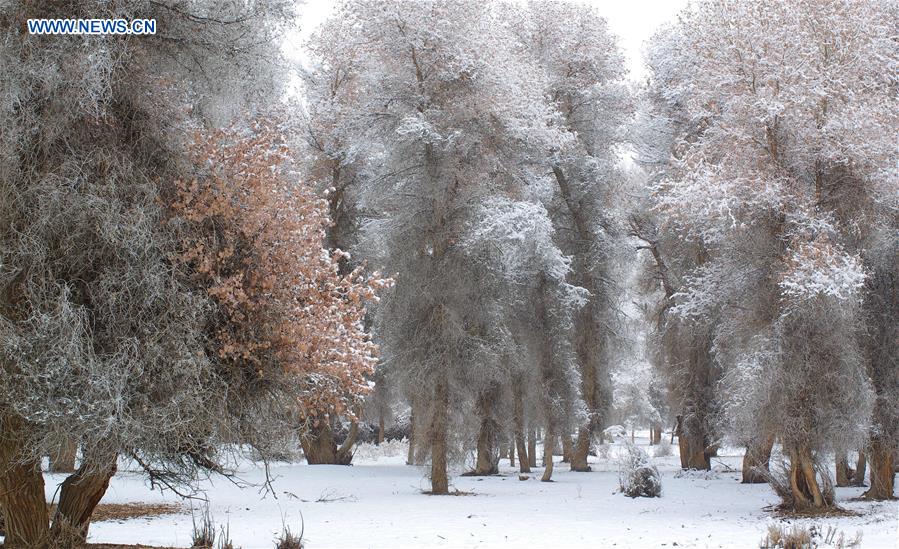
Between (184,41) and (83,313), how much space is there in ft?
10.5

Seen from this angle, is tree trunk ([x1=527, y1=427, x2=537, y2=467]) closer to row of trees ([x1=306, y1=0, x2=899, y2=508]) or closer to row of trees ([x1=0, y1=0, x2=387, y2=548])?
row of trees ([x1=306, y1=0, x2=899, y2=508])

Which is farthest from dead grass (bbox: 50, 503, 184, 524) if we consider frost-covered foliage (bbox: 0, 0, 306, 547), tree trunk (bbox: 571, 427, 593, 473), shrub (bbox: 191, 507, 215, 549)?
tree trunk (bbox: 571, 427, 593, 473)

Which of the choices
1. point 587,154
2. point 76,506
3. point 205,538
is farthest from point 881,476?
point 76,506

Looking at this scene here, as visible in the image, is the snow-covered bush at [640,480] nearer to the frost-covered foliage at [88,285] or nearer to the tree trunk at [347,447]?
the tree trunk at [347,447]

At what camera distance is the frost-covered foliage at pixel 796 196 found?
13.0 meters

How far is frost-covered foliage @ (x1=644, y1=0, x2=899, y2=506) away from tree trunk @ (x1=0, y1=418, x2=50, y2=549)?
9919mm

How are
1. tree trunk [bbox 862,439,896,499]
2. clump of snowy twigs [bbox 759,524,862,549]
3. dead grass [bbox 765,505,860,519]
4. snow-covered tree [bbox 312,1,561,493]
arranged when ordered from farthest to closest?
1. snow-covered tree [bbox 312,1,561,493]
2. tree trunk [bbox 862,439,896,499]
3. dead grass [bbox 765,505,860,519]
4. clump of snowy twigs [bbox 759,524,862,549]

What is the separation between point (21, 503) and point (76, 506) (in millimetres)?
522

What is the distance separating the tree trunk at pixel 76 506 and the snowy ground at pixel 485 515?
1.34 m

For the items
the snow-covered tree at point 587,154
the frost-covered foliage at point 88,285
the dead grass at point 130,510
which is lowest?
the dead grass at point 130,510

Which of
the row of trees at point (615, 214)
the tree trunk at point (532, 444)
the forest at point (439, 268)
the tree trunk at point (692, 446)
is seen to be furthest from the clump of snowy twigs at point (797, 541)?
the tree trunk at point (532, 444)

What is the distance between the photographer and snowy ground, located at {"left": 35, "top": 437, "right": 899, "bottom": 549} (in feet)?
34.3

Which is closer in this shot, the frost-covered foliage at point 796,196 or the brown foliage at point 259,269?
the brown foliage at point 259,269

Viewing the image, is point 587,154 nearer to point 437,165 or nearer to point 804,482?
point 437,165
